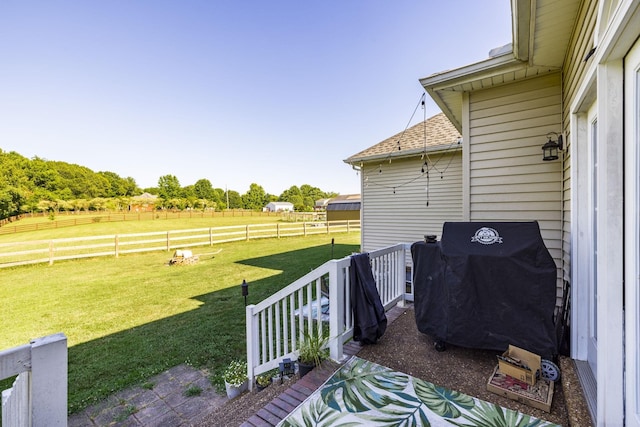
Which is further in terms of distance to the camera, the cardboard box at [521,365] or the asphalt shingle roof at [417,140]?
the asphalt shingle roof at [417,140]

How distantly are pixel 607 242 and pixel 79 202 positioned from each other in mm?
38610

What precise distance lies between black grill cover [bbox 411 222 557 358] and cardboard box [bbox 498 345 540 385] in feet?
0.35

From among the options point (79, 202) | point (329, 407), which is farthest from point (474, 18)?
point (79, 202)

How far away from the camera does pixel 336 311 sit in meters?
Result: 2.63

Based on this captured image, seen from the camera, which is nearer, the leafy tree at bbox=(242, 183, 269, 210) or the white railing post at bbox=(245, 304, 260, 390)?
the white railing post at bbox=(245, 304, 260, 390)

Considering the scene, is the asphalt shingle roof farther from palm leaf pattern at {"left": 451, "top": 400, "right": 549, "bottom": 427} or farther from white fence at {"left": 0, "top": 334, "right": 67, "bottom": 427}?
white fence at {"left": 0, "top": 334, "right": 67, "bottom": 427}

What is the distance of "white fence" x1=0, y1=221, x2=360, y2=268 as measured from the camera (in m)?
8.83

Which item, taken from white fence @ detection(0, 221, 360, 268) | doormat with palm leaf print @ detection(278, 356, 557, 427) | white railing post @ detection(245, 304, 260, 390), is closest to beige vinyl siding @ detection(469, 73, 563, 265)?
doormat with palm leaf print @ detection(278, 356, 557, 427)

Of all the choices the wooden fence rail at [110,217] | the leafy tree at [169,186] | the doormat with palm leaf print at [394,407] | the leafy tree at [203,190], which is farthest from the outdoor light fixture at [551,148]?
the leafy tree at [203,190]

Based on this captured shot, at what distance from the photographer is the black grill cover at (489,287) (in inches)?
87.6

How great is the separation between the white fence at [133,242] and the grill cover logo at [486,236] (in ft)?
32.2

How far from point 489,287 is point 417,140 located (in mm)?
6017

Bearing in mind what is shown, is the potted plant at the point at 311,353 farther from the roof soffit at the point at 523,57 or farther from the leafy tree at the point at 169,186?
the leafy tree at the point at 169,186

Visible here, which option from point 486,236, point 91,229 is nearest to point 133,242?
point 486,236
